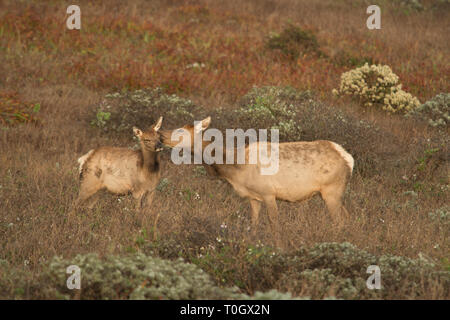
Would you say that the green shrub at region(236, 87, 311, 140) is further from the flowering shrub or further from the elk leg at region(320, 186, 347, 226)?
the elk leg at region(320, 186, 347, 226)

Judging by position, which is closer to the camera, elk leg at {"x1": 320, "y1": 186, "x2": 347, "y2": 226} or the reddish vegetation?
elk leg at {"x1": 320, "y1": 186, "x2": 347, "y2": 226}

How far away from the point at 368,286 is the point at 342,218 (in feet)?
7.70

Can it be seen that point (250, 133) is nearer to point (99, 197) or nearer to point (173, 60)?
point (99, 197)

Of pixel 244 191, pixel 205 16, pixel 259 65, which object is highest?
pixel 205 16

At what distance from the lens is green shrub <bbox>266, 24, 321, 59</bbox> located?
16.8 meters

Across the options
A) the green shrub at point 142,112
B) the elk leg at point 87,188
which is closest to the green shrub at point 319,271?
the elk leg at point 87,188

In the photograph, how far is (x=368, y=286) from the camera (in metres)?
5.27

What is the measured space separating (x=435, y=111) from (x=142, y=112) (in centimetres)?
626

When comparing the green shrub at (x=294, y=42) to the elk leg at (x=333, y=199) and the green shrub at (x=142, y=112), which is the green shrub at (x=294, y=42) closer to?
the green shrub at (x=142, y=112)

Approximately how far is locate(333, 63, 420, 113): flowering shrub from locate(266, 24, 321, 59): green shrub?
3.07m

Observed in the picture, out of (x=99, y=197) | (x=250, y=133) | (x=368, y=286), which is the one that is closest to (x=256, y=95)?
(x=250, y=133)

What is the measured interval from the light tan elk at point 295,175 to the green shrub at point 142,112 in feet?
12.5

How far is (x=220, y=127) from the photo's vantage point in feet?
36.0

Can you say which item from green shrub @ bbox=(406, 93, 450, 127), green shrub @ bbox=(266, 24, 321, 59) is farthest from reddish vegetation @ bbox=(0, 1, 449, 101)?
green shrub @ bbox=(406, 93, 450, 127)
